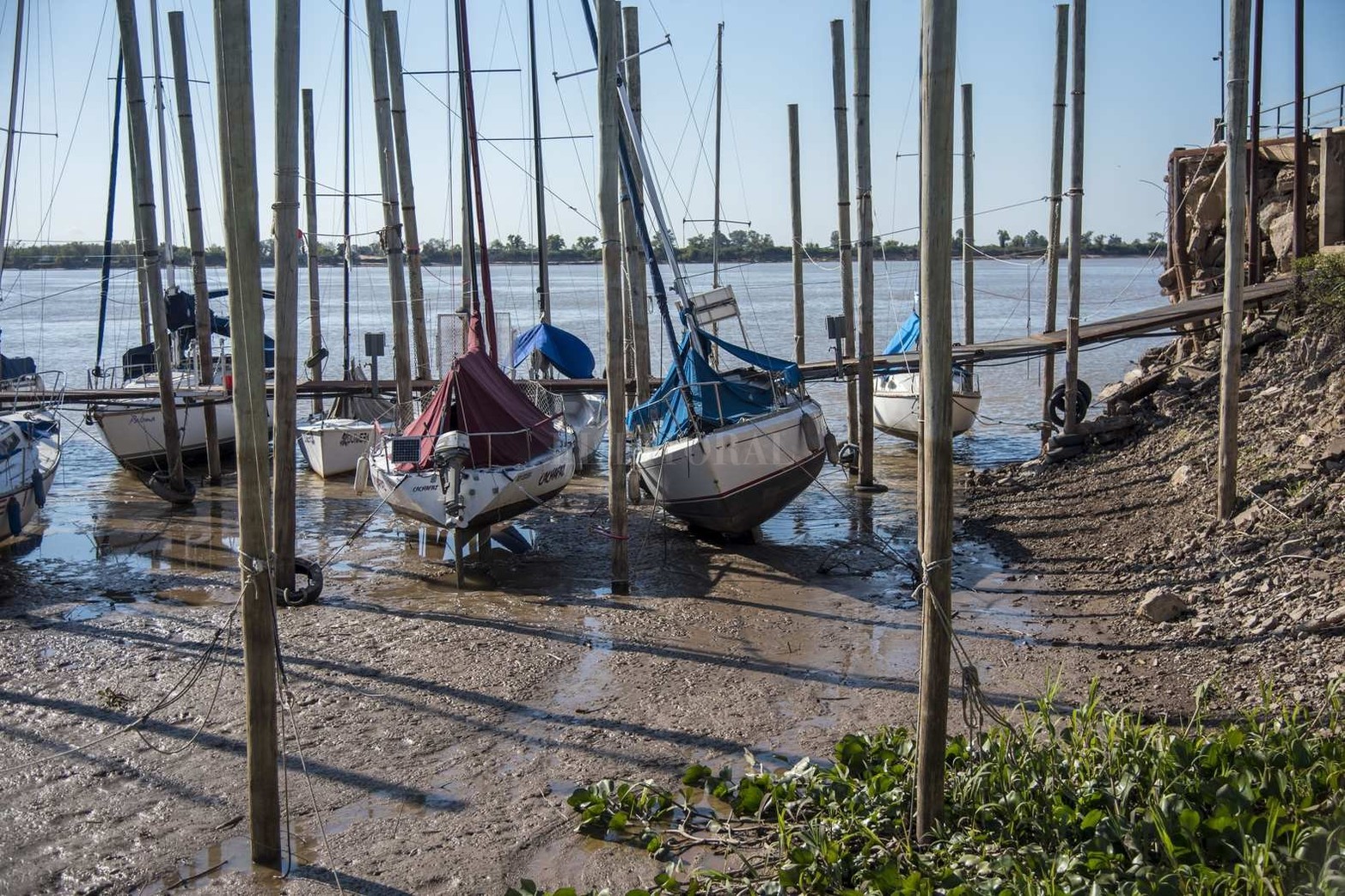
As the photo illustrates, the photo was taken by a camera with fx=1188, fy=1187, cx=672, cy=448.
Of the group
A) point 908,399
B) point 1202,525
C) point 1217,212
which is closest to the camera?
point 1202,525

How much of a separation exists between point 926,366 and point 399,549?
10.7m

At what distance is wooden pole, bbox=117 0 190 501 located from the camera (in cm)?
1706

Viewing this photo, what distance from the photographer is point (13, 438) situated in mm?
15461

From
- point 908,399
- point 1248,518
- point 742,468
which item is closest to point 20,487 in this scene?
point 742,468

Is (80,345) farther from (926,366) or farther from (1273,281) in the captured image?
(926,366)

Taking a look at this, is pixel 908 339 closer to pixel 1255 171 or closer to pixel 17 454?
pixel 1255 171

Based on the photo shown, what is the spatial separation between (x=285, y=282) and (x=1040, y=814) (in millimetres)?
8513

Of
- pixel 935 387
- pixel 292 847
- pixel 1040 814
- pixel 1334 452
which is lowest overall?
pixel 292 847

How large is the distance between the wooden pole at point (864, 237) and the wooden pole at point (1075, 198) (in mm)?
2797

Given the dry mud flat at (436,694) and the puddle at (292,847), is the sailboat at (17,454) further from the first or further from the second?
the puddle at (292,847)

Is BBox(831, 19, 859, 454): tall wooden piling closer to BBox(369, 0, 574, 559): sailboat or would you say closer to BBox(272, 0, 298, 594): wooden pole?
BBox(369, 0, 574, 559): sailboat

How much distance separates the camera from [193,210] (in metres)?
19.3

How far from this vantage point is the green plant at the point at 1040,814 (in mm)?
5633

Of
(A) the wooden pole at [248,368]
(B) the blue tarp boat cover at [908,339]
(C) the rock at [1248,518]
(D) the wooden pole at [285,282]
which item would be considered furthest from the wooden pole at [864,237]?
(A) the wooden pole at [248,368]
